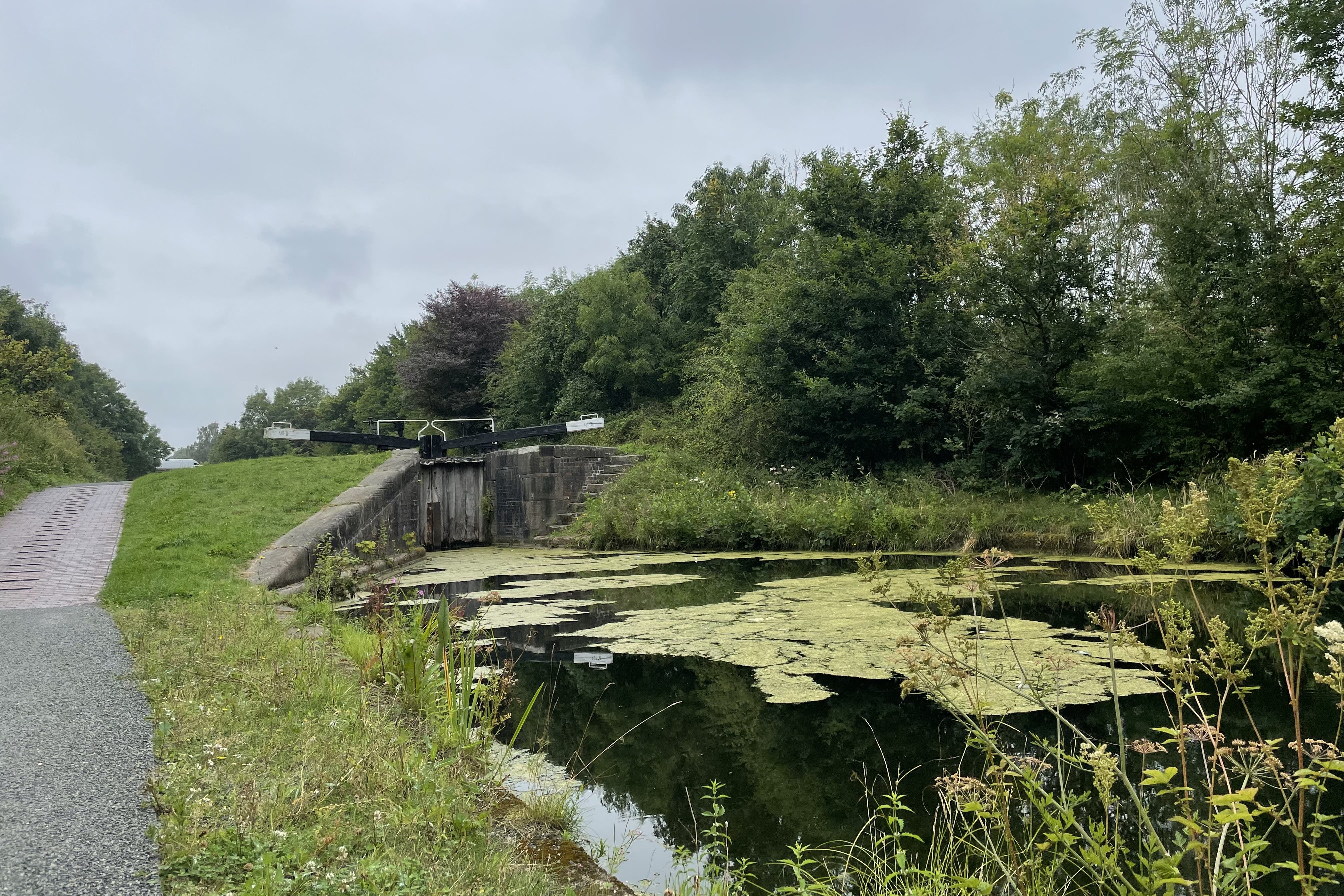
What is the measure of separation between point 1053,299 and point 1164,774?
33.0 ft

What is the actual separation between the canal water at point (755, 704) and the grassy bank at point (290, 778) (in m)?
0.50

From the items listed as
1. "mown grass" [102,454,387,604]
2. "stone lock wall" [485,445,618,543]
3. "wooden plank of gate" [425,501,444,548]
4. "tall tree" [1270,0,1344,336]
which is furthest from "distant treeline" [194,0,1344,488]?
"mown grass" [102,454,387,604]

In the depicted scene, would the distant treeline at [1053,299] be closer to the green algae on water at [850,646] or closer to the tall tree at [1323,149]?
the tall tree at [1323,149]

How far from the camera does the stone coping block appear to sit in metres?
7.32

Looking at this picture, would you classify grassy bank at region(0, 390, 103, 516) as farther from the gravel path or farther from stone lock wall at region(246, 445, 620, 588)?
the gravel path

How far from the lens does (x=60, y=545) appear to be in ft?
27.4

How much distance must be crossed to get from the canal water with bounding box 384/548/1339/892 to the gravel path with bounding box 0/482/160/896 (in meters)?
1.22

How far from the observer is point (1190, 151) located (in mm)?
10625

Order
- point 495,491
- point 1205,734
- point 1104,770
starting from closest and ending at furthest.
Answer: point 1104,770, point 1205,734, point 495,491

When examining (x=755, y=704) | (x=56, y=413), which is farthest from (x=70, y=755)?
(x=56, y=413)

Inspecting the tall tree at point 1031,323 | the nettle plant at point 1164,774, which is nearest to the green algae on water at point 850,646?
the nettle plant at point 1164,774

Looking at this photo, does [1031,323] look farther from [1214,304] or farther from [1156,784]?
[1156,784]

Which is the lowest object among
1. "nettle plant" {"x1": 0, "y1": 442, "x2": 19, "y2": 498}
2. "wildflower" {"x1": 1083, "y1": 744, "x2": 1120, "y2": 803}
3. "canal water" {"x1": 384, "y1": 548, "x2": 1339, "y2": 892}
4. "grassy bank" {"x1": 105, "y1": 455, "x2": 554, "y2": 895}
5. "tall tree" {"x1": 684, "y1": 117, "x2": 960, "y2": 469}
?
"canal water" {"x1": 384, "y1": 548, "x2": 1339, "y2": 892}

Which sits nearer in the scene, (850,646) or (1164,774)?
(1164,774)
